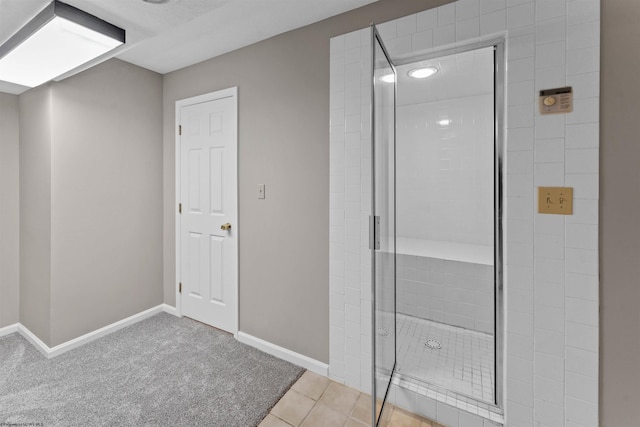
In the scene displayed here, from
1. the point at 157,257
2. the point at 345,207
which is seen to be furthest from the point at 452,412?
the point at 157,257

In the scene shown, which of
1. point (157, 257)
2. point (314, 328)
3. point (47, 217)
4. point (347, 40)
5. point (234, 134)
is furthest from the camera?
point (157, 257)

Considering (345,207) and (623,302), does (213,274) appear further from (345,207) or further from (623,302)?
(623,302)

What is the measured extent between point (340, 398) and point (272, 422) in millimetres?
433

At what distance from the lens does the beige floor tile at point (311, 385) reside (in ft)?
6.07

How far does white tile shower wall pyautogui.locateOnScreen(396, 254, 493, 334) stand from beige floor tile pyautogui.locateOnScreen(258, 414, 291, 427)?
97cm

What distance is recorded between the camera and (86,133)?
93.3 inches

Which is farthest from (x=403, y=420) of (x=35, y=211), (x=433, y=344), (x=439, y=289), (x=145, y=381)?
(x=35, y=211)

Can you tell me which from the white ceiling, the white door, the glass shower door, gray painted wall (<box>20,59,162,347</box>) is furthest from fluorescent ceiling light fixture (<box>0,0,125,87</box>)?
the glass shower door

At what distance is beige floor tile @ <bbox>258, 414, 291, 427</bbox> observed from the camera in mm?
1604

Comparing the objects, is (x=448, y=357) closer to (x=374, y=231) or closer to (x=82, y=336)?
(x=374, y=231)

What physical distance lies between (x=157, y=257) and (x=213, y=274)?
0.74 meters

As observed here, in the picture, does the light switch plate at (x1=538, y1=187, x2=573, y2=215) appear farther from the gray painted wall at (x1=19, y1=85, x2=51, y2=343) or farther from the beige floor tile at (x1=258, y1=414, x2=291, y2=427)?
the gray painted wall at (x1=19, y1=85, x2=51, y2=343)

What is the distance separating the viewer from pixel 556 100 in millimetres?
1347

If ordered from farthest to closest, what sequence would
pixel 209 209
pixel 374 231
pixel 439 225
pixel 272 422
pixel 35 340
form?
pixel 209 209, pixel 35 340, pixel 439 225, pixel 272 422, pixel 374 231
